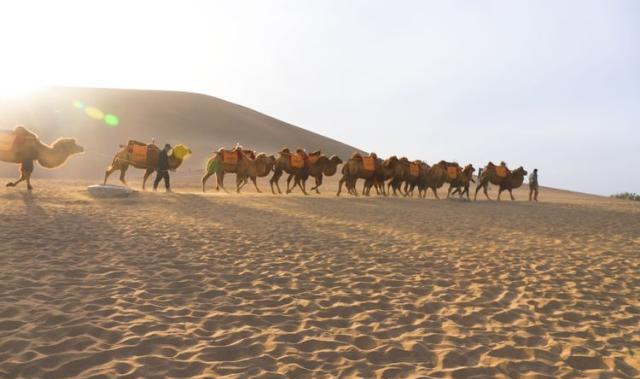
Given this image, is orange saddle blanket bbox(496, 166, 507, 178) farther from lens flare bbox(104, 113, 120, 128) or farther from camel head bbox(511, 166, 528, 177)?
lens flare bbox(104, 113, 120, 128)

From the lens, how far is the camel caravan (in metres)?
15.5

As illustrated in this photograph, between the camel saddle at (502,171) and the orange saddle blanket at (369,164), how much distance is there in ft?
21.8

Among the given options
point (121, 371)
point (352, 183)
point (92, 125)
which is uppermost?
point (92, 125)

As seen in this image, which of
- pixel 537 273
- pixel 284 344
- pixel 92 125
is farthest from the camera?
pixel 92 125

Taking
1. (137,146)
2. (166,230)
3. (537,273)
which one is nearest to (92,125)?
(137,146)

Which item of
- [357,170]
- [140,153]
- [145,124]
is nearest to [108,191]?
[140,153]

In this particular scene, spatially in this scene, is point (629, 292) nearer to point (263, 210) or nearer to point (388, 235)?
point (388, 235)

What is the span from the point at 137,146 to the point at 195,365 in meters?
16.8

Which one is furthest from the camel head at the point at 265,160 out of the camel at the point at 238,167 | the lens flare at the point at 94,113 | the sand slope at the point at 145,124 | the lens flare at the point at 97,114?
the lens flare at the point at 94,113

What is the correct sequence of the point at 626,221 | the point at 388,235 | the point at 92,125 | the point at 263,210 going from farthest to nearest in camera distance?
the point at 92,125, the point at 626,221, the point at 263,210, the point at 388,235

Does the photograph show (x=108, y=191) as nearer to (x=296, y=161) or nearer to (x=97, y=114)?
(x=296, y=161)

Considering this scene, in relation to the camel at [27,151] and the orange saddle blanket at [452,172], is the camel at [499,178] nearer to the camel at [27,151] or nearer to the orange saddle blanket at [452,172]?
the orange saddle blanket at [452,172]

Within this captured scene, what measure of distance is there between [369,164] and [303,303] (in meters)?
16.8

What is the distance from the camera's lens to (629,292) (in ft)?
20.1
